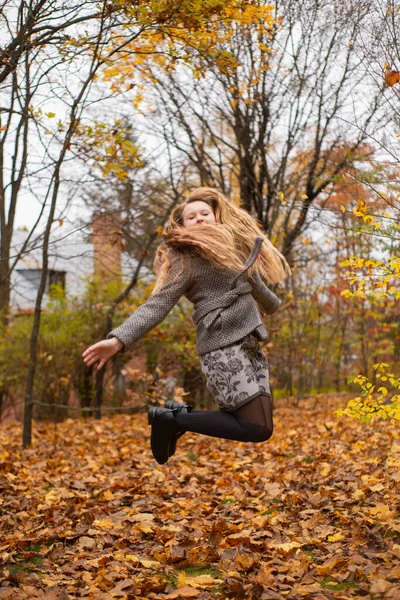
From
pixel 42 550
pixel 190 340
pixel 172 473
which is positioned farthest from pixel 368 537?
pixel 190 340

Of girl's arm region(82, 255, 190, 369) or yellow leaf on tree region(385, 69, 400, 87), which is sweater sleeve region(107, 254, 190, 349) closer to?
girl's arm region(82, 255, 190, 369)

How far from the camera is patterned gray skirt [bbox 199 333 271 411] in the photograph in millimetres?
3926

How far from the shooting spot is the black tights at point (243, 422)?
12.7ft

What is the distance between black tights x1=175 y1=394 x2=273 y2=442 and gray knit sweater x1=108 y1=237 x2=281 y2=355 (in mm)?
373

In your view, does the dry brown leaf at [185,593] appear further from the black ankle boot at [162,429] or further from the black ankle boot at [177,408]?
the black ankle boot at [177,408]

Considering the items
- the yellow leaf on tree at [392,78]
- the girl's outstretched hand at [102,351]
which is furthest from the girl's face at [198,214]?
the yellow leaf on tree at [392,78]

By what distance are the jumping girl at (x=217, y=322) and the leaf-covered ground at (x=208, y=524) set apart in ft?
2.04

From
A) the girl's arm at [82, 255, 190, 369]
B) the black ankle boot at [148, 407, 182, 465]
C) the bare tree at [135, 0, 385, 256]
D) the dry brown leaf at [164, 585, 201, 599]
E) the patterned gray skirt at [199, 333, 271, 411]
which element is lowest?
the dry brown leaf at [164, 585, 201, 599]

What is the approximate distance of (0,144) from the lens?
7.08 m

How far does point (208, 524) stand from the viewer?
4.49 meters

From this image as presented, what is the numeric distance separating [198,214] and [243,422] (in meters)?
1.35

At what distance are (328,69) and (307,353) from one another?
21.7ft

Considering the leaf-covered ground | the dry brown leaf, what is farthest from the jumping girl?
the dry brown leaf

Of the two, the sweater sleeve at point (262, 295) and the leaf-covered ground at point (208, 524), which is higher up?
the sweater sleeve at point (262, 295)
